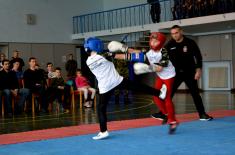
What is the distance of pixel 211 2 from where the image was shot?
1598cm

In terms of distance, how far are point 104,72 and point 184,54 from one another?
196 cm

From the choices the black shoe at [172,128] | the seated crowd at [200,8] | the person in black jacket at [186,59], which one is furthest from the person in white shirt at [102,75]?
the seated crowd at [200,8]

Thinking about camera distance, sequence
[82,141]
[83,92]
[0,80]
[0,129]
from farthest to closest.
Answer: [83,92]
[0,80]
[0,129]
[82,141]

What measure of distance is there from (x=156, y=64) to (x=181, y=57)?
1352 millimetres

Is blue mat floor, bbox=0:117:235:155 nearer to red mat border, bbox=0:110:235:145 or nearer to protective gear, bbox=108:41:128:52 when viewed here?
red mat border, bbox=0:110:235:145

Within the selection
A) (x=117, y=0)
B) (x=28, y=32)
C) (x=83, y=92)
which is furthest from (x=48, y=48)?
(x=83, y=92)

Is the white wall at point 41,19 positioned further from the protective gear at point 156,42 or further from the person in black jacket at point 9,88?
the protective gear at point 156,42

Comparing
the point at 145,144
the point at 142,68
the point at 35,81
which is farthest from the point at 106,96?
the point at 35,81

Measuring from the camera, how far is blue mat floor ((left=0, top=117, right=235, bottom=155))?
4539mm

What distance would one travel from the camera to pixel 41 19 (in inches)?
755

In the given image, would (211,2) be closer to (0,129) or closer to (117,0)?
(117,0)

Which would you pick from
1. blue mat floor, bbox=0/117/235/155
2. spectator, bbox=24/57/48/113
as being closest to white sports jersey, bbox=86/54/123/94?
blue mat floor, bbox=0/117/235/155

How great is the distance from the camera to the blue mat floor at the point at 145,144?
454 cm

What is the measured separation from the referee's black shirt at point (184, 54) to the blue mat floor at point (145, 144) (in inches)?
47.6
